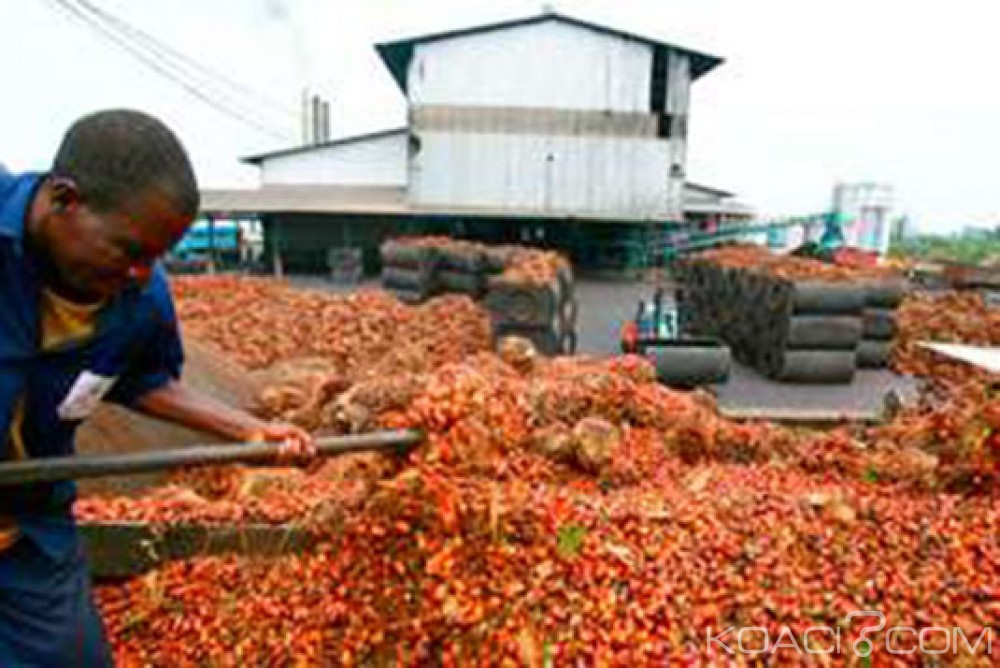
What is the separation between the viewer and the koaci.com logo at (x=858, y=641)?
1995mm

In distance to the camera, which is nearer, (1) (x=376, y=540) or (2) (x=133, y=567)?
(1) (x=376, y=540)

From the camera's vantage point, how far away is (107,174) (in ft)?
3.76

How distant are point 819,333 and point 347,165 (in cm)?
1886

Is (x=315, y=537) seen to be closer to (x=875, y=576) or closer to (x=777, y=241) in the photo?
(x=875, y=576)

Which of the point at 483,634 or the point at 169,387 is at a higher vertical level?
the point at 169,387

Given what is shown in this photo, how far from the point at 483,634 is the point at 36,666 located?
1.22 metres

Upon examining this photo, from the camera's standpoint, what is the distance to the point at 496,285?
6.80 meters

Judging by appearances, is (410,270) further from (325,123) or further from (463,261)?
(325,123)

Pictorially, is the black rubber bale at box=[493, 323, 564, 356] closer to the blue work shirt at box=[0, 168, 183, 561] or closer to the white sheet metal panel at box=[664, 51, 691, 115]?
the blue work shirt at box=[0, 168, 183, 561]

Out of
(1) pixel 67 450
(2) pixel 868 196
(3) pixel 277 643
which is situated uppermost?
(2) pixel 868 196

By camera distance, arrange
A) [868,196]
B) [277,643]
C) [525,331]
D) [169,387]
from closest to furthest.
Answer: [169,387] → [277,643] → [525,331] → [868,196]

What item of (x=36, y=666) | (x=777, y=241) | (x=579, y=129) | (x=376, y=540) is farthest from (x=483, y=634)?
(x=777, y=241)

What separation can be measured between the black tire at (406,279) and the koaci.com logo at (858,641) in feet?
25.9

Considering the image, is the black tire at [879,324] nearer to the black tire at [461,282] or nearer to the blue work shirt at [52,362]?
the black tire at [461,282]
